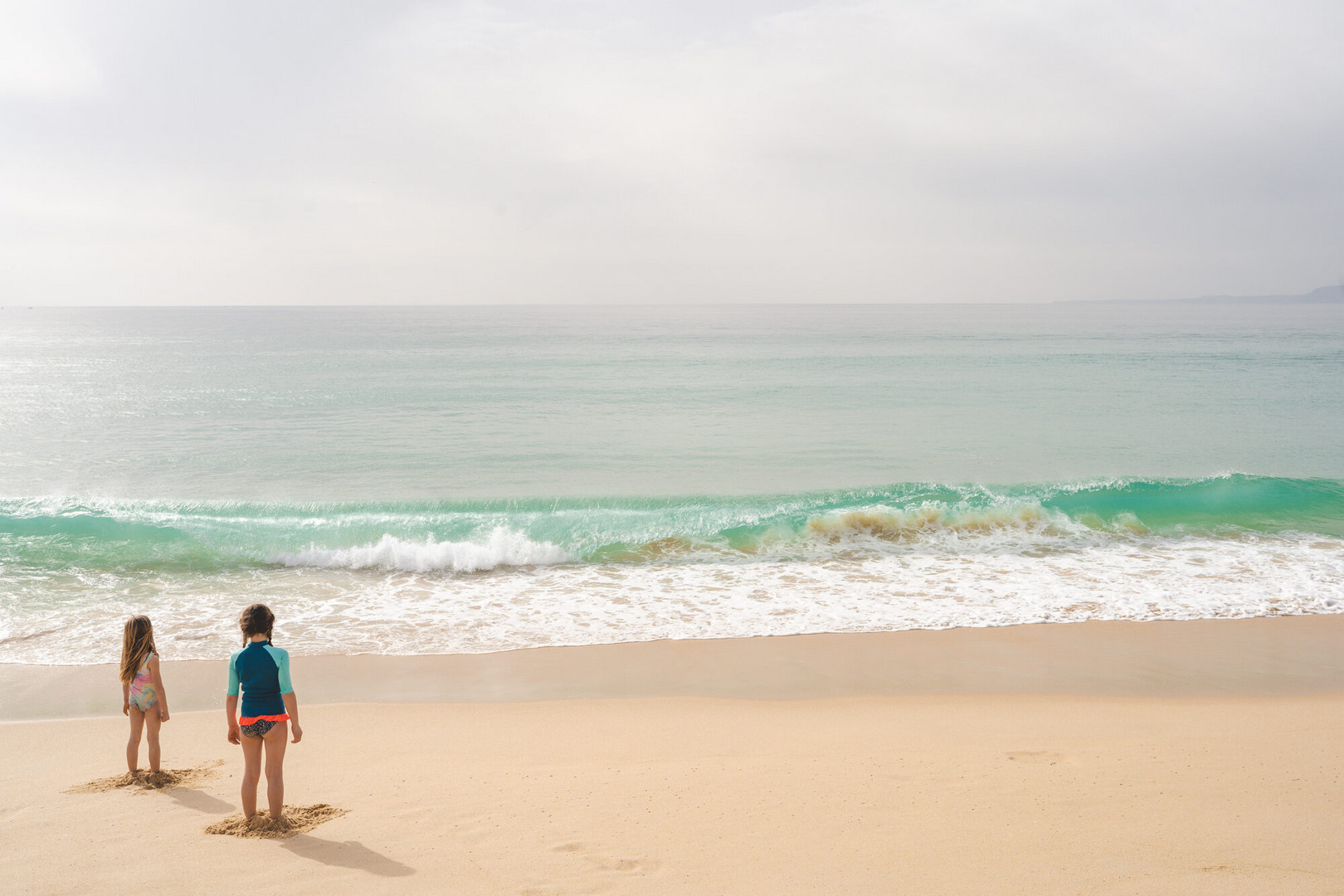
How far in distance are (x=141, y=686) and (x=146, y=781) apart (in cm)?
76

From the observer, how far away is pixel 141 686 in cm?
554

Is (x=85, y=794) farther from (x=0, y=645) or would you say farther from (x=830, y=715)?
(x=830, y=715)

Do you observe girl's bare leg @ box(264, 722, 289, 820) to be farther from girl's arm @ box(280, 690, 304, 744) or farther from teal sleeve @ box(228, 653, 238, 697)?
teal sleeve @ box(228, 653, 238, 697)

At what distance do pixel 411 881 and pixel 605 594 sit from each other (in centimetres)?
688

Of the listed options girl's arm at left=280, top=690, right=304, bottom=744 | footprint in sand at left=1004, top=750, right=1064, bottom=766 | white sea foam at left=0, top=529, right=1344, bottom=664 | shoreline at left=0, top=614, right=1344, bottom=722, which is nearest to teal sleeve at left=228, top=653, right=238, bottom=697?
girl's arm at left=280, top=690, right=304, bottom=744

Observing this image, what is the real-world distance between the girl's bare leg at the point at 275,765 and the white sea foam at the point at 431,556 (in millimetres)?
7592

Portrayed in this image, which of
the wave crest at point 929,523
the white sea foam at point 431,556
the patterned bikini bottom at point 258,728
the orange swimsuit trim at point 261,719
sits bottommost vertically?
the white sea foam at point 431,556

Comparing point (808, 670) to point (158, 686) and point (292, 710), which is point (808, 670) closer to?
point (292, 710)

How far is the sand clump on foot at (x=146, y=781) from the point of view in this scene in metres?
5.62

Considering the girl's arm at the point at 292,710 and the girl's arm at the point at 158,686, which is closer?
the girl's arm at the point at 292,710

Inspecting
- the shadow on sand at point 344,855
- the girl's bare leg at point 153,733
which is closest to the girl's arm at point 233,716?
the shadow on sand at point 344,855

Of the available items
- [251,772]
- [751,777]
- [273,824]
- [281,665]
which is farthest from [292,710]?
[751,777]

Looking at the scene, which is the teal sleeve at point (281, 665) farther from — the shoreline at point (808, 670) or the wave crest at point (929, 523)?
the wave crest at point (929, 523)

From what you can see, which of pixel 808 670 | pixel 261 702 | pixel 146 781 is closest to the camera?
pixel 261 702
